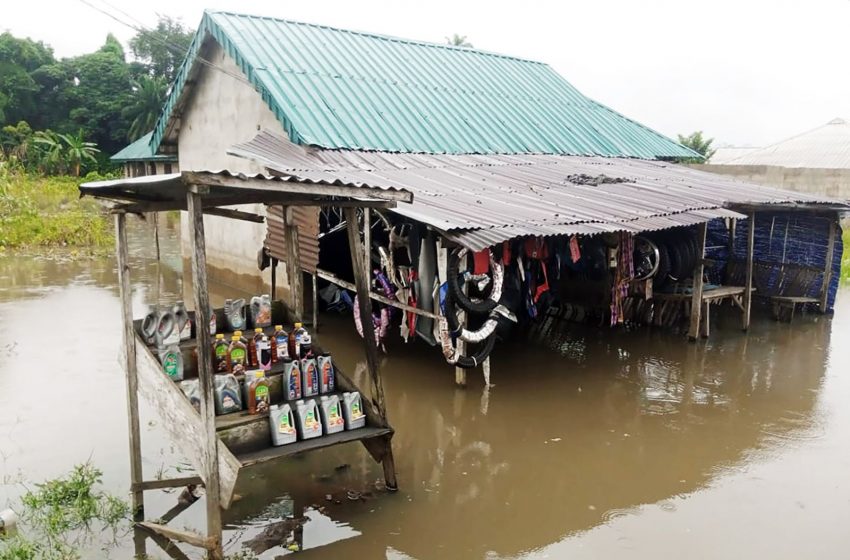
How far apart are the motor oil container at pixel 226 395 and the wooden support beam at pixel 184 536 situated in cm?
78

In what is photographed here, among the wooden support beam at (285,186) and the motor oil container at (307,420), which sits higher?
the wooden support beam at (285,186)

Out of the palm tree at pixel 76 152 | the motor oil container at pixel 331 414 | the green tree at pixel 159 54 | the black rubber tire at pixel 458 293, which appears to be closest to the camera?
the motor oil container at pixel 331 414

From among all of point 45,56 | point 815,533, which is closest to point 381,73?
point 815,533

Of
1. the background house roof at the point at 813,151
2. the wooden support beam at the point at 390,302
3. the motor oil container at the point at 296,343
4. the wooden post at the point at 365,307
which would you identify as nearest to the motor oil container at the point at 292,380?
the motor oil container at the point at 296,343

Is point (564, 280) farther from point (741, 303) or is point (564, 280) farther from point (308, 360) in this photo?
point (308, 360)

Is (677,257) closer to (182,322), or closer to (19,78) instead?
(182,322)

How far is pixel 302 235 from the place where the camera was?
991cm

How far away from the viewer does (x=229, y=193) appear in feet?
14.5

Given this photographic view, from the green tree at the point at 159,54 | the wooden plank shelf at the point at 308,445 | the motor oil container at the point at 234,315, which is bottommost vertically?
the wooden plank shelf at the point at 308,445

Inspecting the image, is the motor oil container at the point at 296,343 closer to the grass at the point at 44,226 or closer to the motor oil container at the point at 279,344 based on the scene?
the motor oil container at the point at 279,344

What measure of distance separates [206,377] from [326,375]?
1.12 m

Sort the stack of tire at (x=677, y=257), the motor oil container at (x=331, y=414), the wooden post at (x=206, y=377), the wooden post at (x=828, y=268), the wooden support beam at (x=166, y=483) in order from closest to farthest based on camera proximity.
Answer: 1. the wooden post at (x=206, y=377)
2. the motor oil container at (x=331, y=414)
3. the wooden support beam at (x=166, y=483)
4. the stack of tire at (x=677, y=257)
5. the wooden post at (x=828, y=268)

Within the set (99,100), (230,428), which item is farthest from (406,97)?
(99,100)

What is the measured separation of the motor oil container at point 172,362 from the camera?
4637 mm
